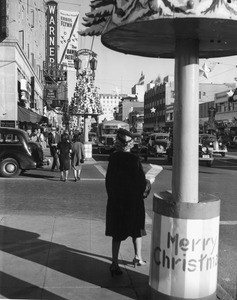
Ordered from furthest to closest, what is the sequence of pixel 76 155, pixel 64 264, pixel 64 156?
pixel 76 155
pixel 64 156
pixel 64 264

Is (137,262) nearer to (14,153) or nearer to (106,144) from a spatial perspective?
(14,153)

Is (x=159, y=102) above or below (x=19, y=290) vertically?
above

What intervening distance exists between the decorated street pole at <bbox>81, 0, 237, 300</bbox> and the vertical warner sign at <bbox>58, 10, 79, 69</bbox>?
20423 millimetres

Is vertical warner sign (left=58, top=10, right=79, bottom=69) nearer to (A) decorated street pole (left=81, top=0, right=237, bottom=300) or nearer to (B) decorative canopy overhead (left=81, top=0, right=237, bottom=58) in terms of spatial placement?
(B) decorative canopy overhead (left=81, top=0, right=237, bottom=58)

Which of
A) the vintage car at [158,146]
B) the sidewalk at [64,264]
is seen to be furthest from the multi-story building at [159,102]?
the sidewalk at [64,264]

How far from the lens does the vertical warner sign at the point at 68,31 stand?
2612 centimetres

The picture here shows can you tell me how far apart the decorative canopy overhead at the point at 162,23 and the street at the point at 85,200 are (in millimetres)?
1697

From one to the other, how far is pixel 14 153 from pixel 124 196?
1033 cm

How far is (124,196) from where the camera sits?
4.89 meters

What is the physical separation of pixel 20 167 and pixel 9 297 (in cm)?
1068

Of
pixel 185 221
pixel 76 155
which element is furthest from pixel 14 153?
pixel 185 221

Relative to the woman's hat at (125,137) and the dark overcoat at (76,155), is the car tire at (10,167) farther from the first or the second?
the woman's hat at (125,137)

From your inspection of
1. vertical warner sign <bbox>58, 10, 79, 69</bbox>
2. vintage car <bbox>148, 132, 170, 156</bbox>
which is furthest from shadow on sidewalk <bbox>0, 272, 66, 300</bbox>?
vintage car <bbox>148, 132, 170, 156</bbox>

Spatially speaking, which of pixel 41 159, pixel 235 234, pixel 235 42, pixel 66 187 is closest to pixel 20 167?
pixel 41 159
